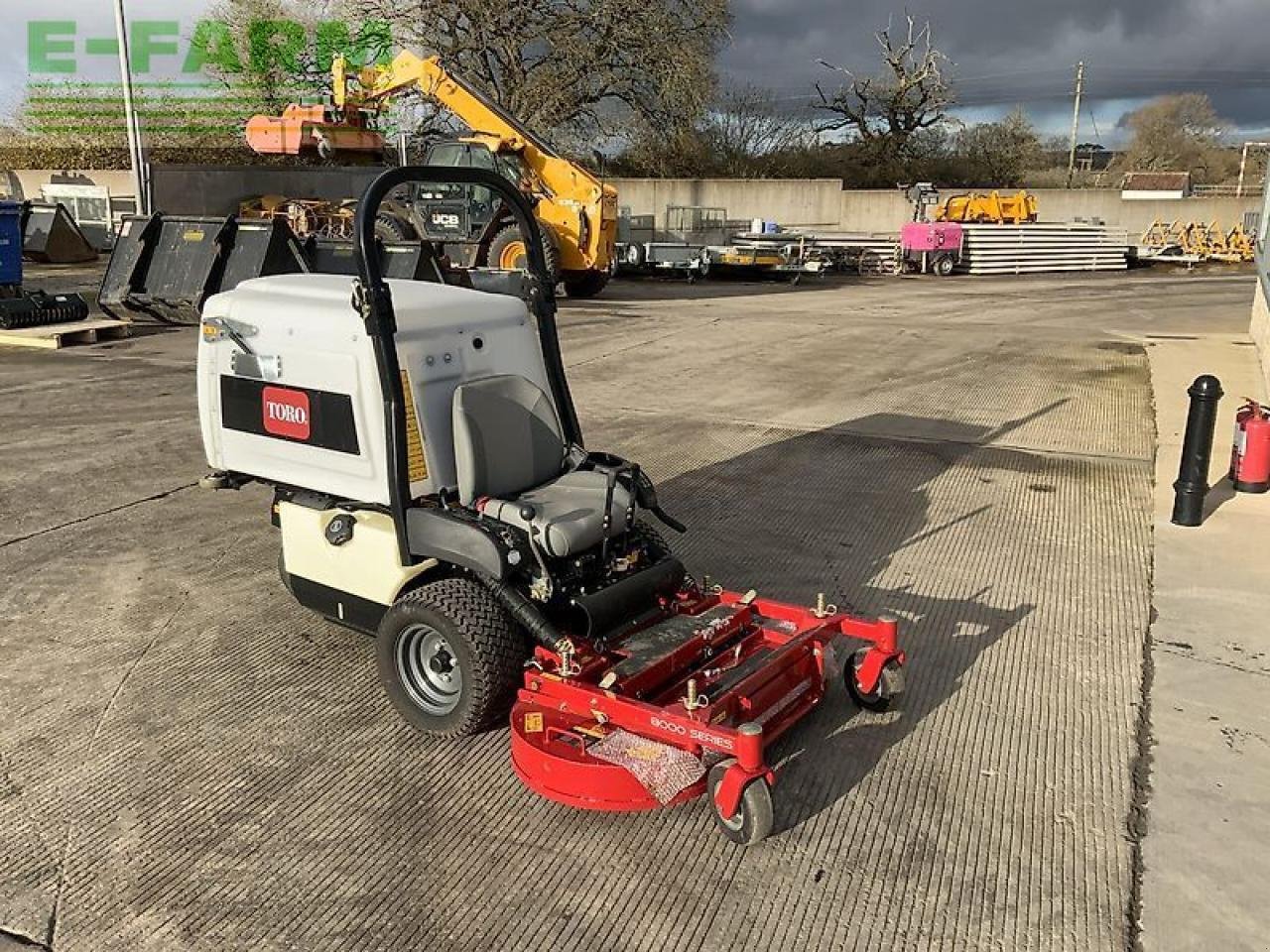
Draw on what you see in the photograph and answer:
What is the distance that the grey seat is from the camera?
12.5 feet

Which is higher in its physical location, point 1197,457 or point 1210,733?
point 1197,457

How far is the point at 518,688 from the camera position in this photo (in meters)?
3.73

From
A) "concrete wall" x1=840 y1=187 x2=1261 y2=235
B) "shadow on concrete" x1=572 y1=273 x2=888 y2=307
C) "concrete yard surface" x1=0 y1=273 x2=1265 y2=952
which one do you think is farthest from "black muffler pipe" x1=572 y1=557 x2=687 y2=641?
"concrete wall" x1=840 y1=187 x2=1261 y2=235

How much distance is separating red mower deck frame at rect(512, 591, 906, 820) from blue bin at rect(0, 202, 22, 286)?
1258cm

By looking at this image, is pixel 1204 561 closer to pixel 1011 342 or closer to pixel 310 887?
pixel 310 887

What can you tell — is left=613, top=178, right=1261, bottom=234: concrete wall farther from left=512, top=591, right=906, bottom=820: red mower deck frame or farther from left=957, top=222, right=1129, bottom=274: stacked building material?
left=512, top=591, right=906, bottom=820: red mower deck frame

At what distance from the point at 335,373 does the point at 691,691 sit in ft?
6.15

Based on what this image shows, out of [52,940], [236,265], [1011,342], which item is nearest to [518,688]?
[52,940]

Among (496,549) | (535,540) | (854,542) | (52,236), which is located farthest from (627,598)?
(52,236)

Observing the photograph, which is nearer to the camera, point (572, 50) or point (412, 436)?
point (412, 436)

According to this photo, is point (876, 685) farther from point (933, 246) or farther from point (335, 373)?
point (933, 246)

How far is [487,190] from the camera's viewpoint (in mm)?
16969

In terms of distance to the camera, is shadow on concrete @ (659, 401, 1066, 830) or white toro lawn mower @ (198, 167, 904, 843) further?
shadow on concrete @ (659, 401, 1066, 830)

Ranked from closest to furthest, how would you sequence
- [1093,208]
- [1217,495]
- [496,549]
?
1. [496,549]
2. [1217,495]
3. [1093,208]
